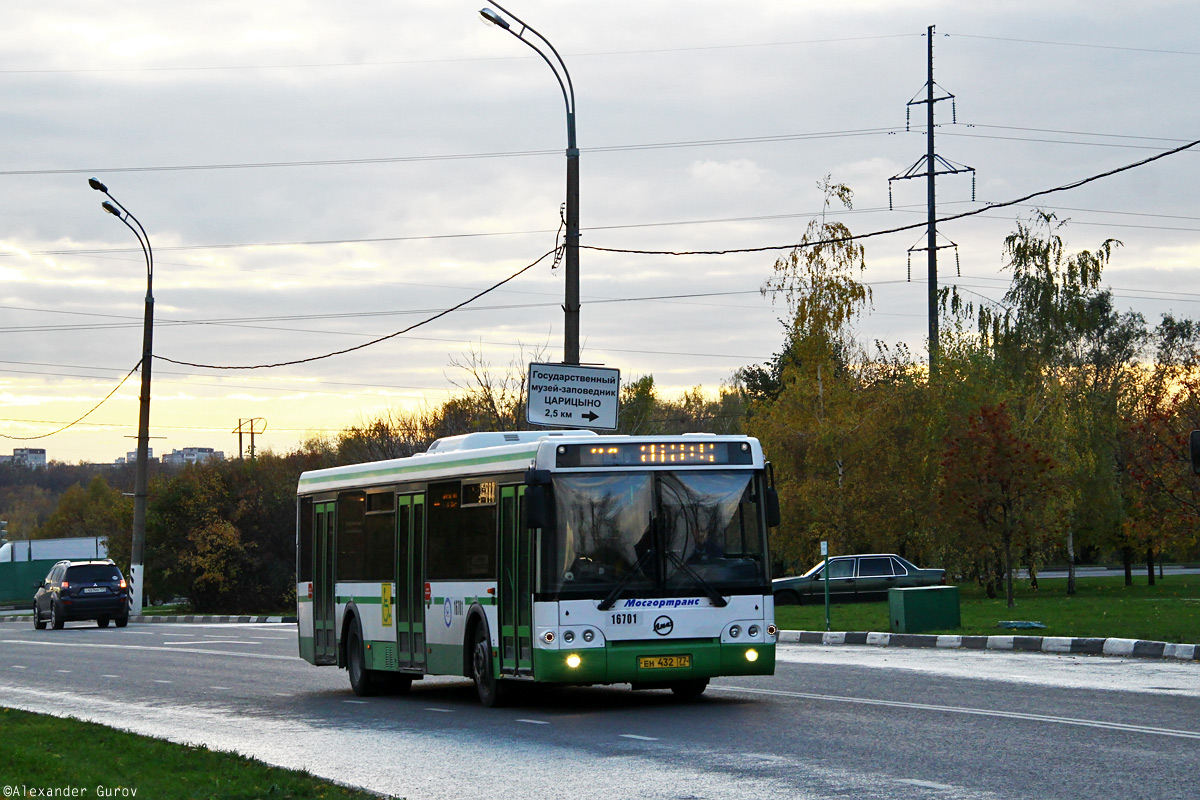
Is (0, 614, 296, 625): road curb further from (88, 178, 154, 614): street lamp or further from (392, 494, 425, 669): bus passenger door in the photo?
(392, 494, 425, 669): bus passenger door

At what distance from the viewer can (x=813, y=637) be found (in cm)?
2841

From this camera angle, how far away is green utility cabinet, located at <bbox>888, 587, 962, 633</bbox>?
88.8ft

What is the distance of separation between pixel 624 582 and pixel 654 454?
135 centimetres

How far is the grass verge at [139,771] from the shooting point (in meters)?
9.69

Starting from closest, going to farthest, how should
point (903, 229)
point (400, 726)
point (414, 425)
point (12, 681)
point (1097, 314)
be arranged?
point (400, 726) < point (12, 681) < point (903, 229) < point (1097, 314) < point (414, 425)

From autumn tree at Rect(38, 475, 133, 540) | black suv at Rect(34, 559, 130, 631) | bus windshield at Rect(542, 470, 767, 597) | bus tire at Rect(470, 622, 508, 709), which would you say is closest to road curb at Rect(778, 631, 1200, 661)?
bus windshield at Rect(542, 470, 767, 597)

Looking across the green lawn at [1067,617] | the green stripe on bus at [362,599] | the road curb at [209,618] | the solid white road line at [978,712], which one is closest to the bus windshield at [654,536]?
the solid white road line at [978,712]

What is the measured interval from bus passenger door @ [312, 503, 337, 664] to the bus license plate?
6.21 metres

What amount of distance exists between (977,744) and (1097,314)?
51906 millimetres

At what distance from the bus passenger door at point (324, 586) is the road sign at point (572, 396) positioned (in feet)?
12.2

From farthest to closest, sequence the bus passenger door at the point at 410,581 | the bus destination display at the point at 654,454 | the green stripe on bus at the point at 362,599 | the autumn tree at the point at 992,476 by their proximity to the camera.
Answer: the autumn tree at the point at 992,476
the green stripe on bus at the point at 362,599
the bus passenger door at the point at 410,581
the bus destination display at the point at 654,454

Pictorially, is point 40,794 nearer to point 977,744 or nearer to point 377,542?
point 977,744

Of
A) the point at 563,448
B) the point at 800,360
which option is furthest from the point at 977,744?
the point at 800,360

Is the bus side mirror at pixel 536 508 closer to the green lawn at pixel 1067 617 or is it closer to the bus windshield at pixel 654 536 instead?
the bus windshield at pixel 654 536
